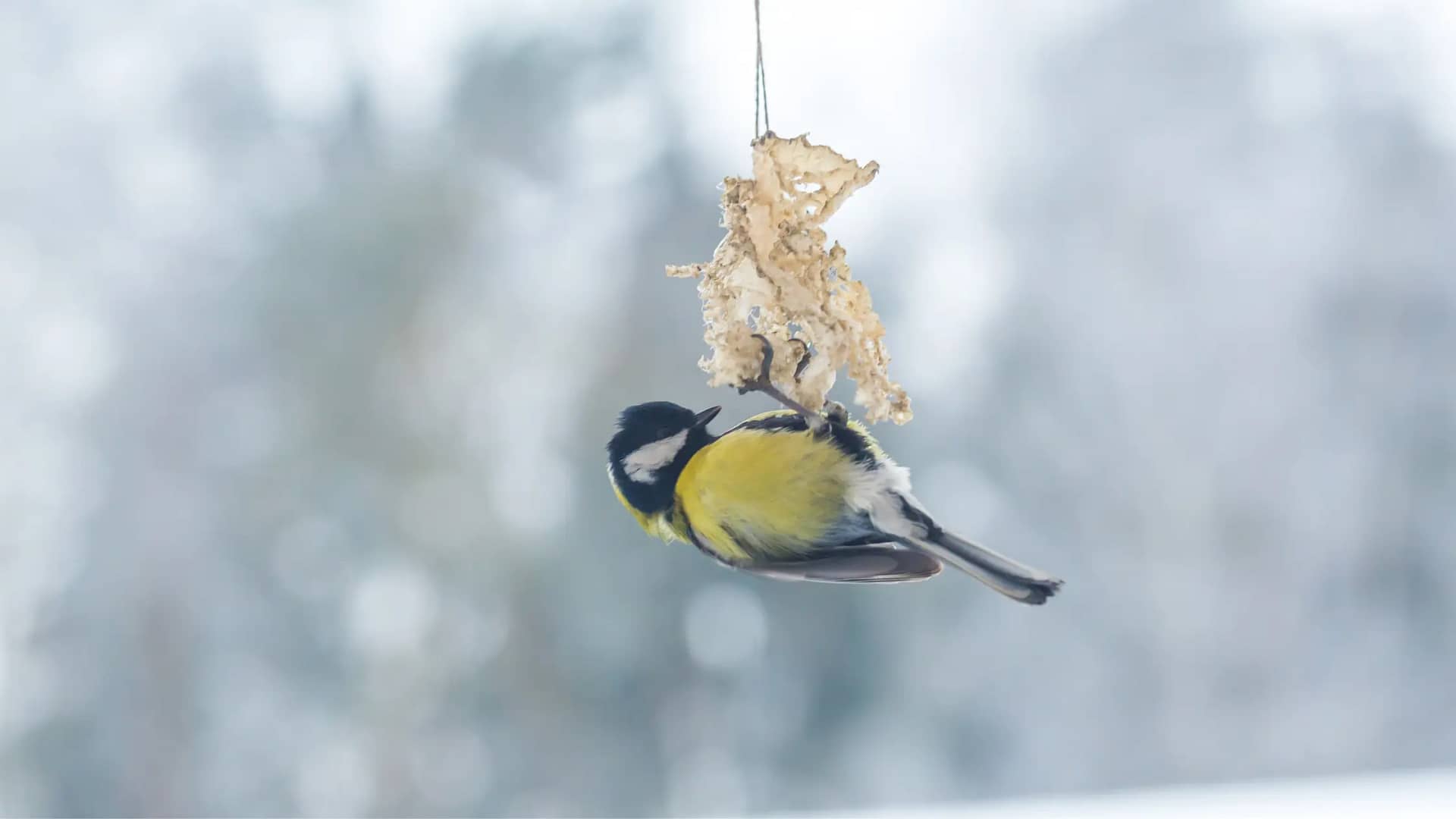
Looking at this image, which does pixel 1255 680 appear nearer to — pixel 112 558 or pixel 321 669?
pixel 321 669

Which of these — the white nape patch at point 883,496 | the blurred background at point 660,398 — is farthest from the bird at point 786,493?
the blurred background at point 660,398

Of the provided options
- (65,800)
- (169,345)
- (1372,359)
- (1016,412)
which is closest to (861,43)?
(1016,412)

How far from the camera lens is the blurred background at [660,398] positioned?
2.14 metres

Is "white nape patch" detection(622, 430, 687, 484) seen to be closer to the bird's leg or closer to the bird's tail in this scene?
the bird's leg

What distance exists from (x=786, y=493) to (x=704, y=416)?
0.08m

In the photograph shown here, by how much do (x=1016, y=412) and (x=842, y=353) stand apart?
5.07 feet

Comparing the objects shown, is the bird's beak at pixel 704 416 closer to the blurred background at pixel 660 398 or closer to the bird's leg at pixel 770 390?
the bird's leg at pixel 770 390

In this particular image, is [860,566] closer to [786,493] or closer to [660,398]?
[786,493]

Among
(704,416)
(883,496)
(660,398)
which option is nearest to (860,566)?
(883,496)

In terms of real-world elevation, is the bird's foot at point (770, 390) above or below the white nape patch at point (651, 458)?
above

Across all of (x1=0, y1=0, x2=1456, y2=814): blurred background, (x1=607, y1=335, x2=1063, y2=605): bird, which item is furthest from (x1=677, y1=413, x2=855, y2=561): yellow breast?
(x1=0, y1=0, x2=1456, y2=814): blurred background

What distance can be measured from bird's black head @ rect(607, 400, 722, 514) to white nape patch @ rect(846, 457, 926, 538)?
12 centimetres

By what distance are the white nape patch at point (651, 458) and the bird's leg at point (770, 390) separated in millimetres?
80

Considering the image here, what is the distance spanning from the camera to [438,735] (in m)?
2.23
